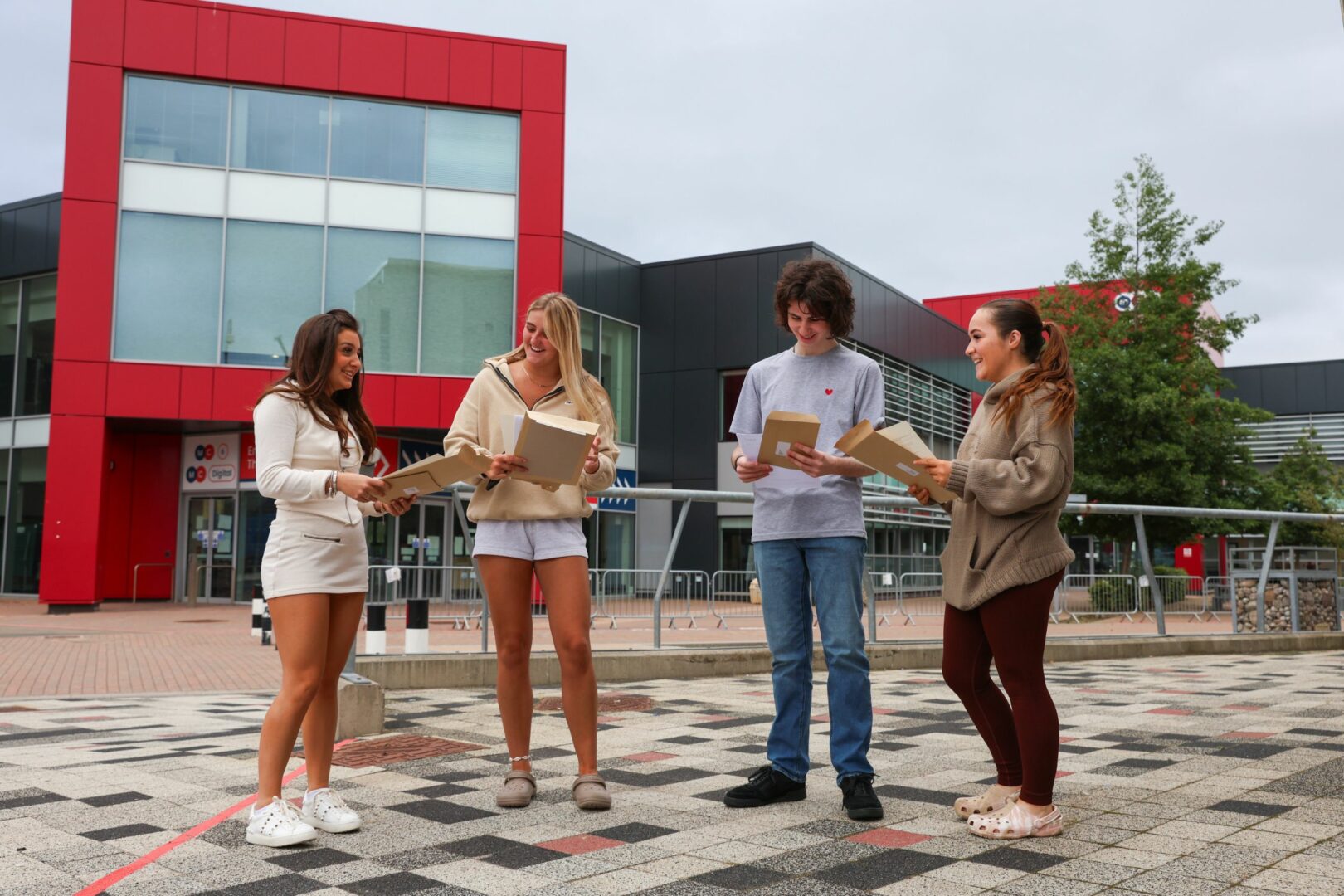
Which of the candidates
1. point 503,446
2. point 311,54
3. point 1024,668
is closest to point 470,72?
point 311,54

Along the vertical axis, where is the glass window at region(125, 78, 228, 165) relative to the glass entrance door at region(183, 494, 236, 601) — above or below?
above

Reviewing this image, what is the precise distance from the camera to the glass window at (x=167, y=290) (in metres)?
20.0

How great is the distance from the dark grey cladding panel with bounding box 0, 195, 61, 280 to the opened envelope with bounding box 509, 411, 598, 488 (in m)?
22.9

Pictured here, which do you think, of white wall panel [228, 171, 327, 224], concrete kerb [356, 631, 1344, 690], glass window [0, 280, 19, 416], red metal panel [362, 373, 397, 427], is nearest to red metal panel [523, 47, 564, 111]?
white wall panel [228, 171, 327, 224]

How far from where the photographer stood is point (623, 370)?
27.0 meters

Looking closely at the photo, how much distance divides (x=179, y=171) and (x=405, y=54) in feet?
15.2

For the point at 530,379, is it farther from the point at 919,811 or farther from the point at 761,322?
the point at 761,322

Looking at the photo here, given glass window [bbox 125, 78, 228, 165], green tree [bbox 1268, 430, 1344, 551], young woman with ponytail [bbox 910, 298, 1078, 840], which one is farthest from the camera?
green tree [bbox 1268, 430, 1344, 551]

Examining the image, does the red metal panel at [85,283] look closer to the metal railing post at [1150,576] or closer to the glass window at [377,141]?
the glass window at [377,141]

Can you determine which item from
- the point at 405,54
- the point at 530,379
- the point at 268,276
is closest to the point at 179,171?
the point at 268,276

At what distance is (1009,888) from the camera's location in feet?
9.39

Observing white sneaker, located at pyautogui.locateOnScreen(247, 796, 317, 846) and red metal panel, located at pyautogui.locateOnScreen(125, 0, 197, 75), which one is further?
red metal panel, located at pyautogui.locateOnScreen(125, 0, 197, 75)

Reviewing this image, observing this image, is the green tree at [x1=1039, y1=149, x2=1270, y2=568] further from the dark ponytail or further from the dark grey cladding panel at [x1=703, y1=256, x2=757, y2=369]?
the dark ponytail

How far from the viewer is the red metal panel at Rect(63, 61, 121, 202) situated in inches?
778
